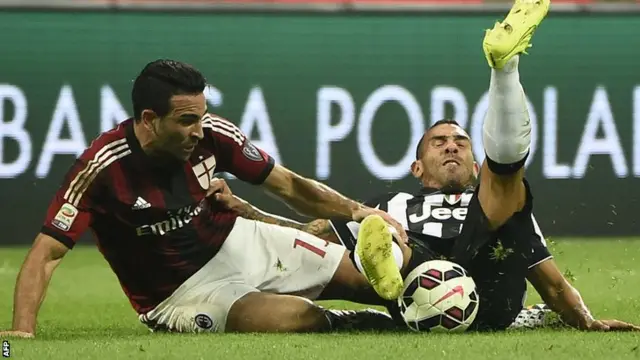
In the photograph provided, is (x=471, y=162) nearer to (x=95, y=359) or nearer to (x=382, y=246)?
(x=382, y=246)

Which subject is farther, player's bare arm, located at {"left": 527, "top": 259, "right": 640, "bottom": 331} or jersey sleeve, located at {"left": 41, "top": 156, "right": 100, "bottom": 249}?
player's bare arm, located at {"left": 527, "top": 259, "right": 640, "bottom": 331}

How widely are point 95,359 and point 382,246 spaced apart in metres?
1.29

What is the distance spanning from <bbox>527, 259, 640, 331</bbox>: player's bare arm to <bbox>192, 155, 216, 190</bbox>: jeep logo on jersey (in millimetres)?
1503

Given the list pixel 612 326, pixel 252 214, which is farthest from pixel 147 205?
pixel 612 326

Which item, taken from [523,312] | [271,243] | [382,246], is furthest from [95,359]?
[523,312]

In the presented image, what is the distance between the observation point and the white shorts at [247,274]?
20.0 feet

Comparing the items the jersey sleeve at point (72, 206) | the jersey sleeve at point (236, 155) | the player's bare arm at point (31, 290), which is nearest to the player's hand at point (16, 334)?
the player's bare arm at point (31, 290)

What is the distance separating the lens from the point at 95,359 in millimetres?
5070

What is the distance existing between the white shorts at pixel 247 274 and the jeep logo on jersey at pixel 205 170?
395 millimetres

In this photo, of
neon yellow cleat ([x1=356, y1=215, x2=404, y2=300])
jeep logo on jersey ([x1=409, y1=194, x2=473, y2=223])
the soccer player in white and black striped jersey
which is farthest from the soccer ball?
jeep logo on jersey ([x1=409, y1=194, x2=473, y2=223])

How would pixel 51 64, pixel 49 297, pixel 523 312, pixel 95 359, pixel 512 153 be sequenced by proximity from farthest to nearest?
1. pixel 51 64
2. pixel 49 297
3. pixel 523 312
4. pixel 512 153
5. pixel 95 359

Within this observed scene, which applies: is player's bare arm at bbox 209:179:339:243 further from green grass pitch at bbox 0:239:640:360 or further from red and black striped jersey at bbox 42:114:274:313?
green grass pitch at bbox 0:239:640:360

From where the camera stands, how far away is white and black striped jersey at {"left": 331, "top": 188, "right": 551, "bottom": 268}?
6336 millimetres

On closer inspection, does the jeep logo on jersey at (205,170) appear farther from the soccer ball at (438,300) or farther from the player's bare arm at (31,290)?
the soccer ball at (438,300)
